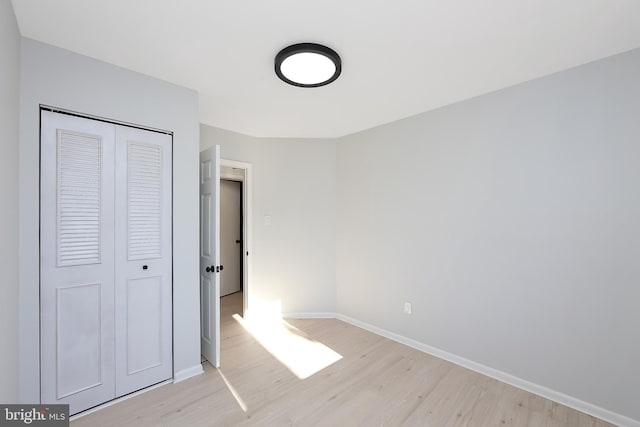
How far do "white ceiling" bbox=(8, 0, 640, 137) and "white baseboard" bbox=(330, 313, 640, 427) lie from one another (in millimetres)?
2447

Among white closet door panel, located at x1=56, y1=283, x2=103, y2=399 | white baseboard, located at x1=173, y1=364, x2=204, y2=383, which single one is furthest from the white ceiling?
Result: white baseboard, located at x1=173, y1=364, x2=204, y2=383

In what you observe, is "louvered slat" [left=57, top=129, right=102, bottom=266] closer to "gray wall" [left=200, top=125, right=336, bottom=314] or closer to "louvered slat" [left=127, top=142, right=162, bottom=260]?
"louvered slat" [left=127, top=142, right=162, bottom=260]

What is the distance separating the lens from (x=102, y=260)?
6.52 ft

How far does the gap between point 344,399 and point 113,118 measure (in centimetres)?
270

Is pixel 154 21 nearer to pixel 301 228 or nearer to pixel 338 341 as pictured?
Answer: pixel 301 228

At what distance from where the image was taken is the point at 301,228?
3873 mm

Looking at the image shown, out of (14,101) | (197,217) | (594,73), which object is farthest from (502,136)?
(14,101)

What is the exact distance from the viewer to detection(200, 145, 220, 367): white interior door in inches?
99.4

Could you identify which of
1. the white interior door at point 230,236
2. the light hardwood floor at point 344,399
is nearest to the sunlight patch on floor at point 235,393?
the light hardwood floor at point 344,399

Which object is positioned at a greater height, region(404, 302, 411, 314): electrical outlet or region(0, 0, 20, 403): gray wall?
region(0, 0, 20, 403): gray wall

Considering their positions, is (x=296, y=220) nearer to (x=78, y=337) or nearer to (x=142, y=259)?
(x=142, y=259)

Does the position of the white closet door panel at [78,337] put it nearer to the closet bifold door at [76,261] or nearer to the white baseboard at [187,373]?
the closet bifold door at [76,261]

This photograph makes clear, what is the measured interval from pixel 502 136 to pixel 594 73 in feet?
2.16

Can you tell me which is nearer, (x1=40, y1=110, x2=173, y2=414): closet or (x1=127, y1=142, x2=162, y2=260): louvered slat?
(x1=40, y1=110, x2=173, y2=414): closet
